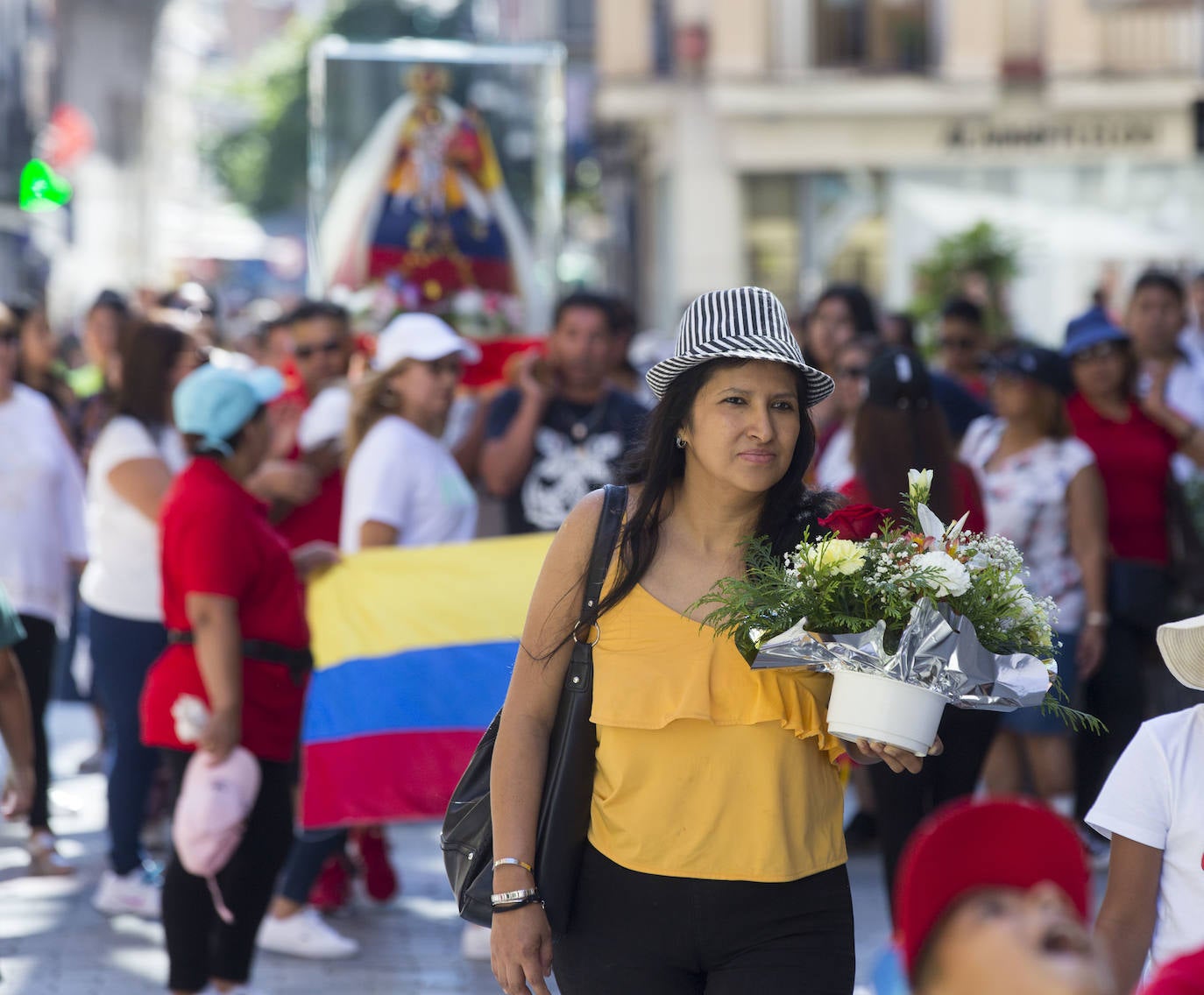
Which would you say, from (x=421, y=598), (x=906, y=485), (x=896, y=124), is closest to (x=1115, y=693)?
(x=906, y=485)

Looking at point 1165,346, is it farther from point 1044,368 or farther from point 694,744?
point 694,744

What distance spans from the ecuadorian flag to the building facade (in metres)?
19.4

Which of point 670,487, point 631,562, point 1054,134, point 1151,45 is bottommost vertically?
point 631,562

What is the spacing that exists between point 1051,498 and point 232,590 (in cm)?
318

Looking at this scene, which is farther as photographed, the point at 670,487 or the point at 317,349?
the point at 317,349

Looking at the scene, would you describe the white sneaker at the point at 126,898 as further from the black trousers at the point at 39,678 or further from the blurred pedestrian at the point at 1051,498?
the blurred pedestrian at the point at 1051,498

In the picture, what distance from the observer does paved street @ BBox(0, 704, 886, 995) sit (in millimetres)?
5859

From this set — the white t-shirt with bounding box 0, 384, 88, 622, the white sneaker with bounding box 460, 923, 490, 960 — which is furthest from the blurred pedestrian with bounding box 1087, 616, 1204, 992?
the white t-shirt with bounding box 0, 384, 88, 622

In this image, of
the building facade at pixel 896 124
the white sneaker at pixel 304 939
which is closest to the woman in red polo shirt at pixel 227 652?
Answer: the white sneaker at pixel 304 939

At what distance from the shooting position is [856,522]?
3127mm

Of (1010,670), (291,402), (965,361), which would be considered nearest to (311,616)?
(291,402)

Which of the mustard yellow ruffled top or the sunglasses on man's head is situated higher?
the sunglasses on man's head

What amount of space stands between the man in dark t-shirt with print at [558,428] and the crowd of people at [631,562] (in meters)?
0.01

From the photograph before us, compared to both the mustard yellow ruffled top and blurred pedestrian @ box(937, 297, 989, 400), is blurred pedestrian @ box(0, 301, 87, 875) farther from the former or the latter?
blurred pedestrian @ box(937, 297, 989, 400)
